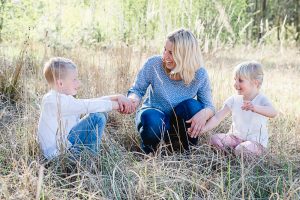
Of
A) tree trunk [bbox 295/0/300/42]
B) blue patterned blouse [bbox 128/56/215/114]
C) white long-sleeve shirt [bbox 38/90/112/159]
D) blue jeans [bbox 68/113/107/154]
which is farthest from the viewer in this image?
tree trunk [bbox 295/0/300/42]

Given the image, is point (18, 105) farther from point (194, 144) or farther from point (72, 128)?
point (194, 144)

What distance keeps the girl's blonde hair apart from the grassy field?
0.44 m

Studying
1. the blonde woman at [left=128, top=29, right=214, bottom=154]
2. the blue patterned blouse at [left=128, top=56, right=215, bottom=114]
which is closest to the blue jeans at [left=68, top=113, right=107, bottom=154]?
the blonde woman at [left=128, top=29, right=214, bottom=154]

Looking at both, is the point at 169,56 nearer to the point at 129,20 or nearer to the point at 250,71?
the point at 250,71

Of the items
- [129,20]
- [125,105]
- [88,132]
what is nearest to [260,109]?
[125,105]

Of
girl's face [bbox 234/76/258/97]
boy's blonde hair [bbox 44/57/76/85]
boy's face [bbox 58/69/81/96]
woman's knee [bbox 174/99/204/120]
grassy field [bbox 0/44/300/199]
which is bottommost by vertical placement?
grassy field [bbox 0/44/300/199]

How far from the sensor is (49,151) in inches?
95.4

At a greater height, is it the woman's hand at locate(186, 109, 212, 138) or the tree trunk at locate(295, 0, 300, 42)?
the tree trunk at locate(295, 0, 300, 42)

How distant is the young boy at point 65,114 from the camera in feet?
7.87

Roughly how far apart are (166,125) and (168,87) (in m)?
A: 0.23

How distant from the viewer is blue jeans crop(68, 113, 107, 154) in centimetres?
Result: 253

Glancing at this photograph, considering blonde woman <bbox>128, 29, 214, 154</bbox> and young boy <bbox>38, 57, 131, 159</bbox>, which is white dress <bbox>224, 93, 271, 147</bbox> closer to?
blonde woman <bbox>128, 29, 214, 154</bbox>

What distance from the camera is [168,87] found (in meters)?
2.90

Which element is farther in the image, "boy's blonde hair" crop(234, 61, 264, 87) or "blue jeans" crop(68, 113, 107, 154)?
"boy's blonde hair" crop(234, 61, 264, 87)
